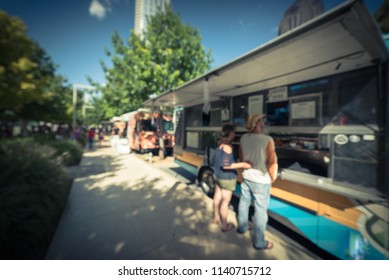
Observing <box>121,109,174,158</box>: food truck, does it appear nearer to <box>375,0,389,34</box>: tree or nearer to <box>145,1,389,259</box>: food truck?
<box>145,1,389,259</box>: food truck

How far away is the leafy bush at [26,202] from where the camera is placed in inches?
86.7

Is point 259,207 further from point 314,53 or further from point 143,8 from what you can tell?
point 143,8

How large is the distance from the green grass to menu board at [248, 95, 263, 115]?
4163 mm

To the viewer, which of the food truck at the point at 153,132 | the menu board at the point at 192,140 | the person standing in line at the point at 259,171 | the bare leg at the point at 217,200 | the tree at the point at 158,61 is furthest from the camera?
the tree at the point at 158,61

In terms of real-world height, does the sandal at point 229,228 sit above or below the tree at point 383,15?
below

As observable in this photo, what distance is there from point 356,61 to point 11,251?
488 centimetres

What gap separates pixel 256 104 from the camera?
12.2ft

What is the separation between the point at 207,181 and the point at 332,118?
3.00m

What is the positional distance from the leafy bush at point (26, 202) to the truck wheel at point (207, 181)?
3.13 m

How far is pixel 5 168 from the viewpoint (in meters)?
2.98

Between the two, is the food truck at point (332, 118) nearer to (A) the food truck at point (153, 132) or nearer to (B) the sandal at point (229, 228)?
(B) the sandal at point (229, 228)

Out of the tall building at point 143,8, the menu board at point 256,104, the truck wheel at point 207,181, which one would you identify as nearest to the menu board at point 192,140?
the truck wheel at point 207,181

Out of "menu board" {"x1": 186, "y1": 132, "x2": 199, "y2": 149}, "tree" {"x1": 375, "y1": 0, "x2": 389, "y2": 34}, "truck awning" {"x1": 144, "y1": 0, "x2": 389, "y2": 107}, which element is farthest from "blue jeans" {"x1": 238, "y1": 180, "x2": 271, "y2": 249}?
"menu board" {"x1": 186, "y1": 132, "x2": 199, "y2": 149}

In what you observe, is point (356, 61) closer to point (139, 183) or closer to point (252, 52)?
point (252, 52)
